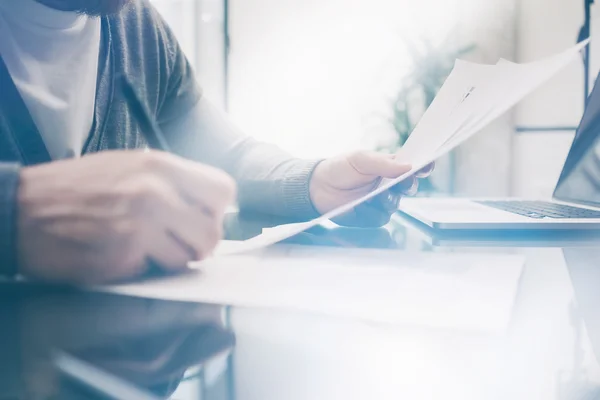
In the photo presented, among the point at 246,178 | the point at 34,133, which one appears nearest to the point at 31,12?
the point at 34,133

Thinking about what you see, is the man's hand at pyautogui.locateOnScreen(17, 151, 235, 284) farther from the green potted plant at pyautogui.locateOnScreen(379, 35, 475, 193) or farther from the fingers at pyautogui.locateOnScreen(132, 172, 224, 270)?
the green potted plant at pyautogui.locateOnScreen(379, 35, 475, 193)

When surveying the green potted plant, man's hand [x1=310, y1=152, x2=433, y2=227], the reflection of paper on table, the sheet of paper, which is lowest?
the sheet of paper

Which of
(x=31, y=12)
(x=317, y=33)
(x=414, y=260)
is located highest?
(x=317, y=33)

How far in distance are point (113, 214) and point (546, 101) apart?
215 cm

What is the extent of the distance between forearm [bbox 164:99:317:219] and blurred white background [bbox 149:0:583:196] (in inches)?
58.4

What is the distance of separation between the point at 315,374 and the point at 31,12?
1.97ft

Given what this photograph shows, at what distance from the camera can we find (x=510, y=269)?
1.03ft

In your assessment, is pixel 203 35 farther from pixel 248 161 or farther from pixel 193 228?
pixel 193 228

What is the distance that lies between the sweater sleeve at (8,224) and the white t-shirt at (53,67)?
0.34 metres

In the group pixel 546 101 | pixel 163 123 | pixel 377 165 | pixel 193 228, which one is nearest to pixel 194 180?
pixel 193 228

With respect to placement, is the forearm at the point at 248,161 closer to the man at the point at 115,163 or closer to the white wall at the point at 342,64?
the man at the point at 115,163

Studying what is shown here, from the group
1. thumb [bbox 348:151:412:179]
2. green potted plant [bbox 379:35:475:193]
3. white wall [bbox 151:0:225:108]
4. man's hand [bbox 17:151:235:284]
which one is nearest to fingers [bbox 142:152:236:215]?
man's hand [bbox 17:151:235:284]

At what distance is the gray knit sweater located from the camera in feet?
Answer: 1.63

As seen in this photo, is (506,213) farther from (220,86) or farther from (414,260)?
(220,86)
